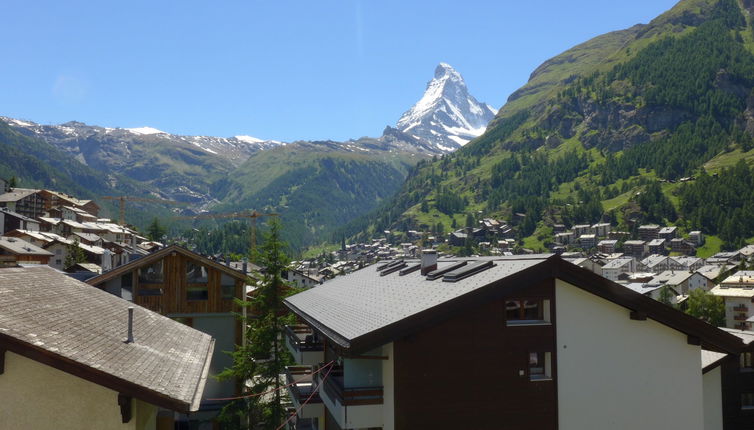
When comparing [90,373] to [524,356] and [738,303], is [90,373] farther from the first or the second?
[738,303]

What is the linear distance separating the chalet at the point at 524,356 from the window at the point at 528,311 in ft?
0.10

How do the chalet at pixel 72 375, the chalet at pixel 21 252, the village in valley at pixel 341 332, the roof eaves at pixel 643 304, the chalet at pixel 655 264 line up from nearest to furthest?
the chalet at pixel 72 375
the village in valley at pixel 341 332
the roof eaves at pixel 643 304
the chalet at pixel 21 252
the chalet at pixel 655 264

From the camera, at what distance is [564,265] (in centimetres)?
1817

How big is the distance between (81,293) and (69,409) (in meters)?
5.63

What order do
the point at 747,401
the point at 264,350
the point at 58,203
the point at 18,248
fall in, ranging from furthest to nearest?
the point at 58,203 < the point at 18,248 < the point at 747,401 < the point at 264,350

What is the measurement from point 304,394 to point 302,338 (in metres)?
5.31

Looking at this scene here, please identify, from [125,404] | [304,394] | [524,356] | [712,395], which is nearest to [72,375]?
[125,404]

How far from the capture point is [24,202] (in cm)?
14250

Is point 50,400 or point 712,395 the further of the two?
point 712,395

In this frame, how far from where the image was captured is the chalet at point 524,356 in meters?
17.4

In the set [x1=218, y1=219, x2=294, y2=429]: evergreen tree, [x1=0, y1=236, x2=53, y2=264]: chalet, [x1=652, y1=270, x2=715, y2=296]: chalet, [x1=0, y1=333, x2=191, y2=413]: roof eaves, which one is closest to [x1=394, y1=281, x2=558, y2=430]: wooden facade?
[x1=0, y1=333, x2=191, y2=413]: roof eaves

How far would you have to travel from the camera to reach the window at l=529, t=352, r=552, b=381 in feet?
60.2

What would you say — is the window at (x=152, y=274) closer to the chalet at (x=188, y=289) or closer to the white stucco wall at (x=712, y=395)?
the chalet at (x=188, y=289)

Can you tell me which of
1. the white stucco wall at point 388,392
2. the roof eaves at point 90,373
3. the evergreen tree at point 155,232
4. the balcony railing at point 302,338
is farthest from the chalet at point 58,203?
the roof eaves at point 90,373
